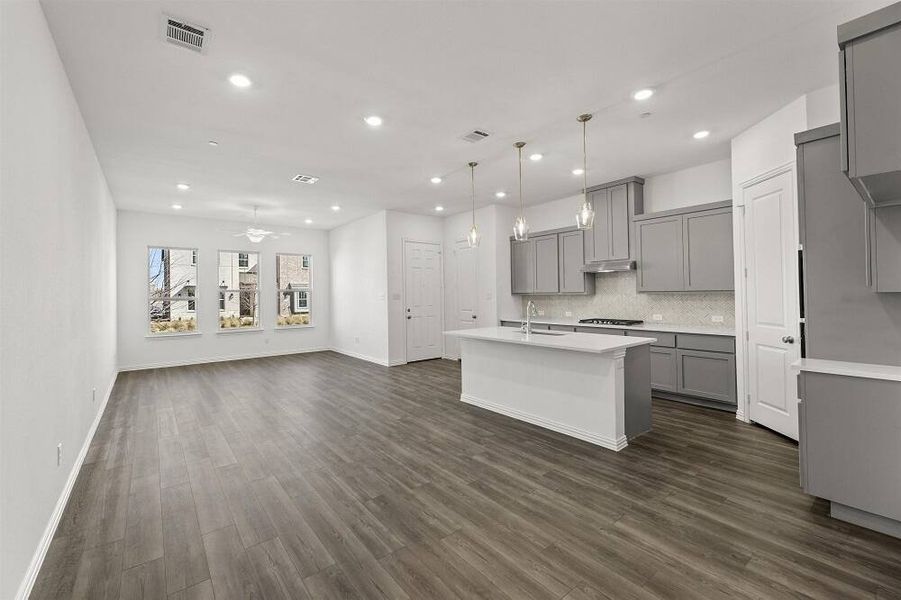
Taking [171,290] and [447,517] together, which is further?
[171,290]

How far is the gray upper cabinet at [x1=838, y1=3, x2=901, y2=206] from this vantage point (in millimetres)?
1698

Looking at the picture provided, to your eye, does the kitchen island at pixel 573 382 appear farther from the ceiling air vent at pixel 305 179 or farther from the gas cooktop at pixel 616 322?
the ceiling air vent at pixel 305 179

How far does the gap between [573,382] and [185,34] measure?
3.90m

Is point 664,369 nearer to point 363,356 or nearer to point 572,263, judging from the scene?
point 572,263

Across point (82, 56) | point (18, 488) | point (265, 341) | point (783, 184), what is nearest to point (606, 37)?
point (783, 184)

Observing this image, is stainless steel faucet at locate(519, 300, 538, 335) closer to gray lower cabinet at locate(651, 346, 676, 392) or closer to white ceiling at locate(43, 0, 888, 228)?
gray lower cabinet at locate(651, 346, 676, 392)

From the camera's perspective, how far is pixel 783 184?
3.47m

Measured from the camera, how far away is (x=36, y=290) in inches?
84.0

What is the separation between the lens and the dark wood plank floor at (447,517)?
1.85m

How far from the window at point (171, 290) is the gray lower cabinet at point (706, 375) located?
8.66 meters

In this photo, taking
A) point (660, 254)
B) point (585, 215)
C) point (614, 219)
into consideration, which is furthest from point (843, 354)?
point (614, 219)

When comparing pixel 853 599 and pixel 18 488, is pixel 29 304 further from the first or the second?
pixel 853 599

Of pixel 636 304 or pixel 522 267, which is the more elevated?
pixel 522 267

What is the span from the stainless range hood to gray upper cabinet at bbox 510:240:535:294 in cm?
114
